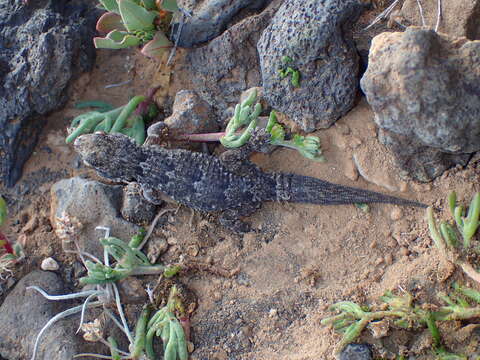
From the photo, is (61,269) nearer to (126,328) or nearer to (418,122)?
(126,328)

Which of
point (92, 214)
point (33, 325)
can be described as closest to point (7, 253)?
point (33, 325)

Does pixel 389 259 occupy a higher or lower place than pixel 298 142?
lower

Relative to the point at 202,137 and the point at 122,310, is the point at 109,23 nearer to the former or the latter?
the point at 202,137

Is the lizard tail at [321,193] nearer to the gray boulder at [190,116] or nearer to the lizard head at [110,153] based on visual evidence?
the gray boulder at [190,116]

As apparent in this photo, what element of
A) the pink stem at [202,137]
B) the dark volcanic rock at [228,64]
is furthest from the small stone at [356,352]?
the dark volcanic rock at [228,64]

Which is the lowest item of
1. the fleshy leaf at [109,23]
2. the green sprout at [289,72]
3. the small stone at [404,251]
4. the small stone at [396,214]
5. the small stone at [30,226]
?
the small stone at [404,251]

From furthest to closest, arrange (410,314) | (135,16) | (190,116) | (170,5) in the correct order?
(190,116) → (170,5) → (135,16) → (410,314)

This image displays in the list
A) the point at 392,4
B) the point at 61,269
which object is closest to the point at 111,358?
the point at 61,269
